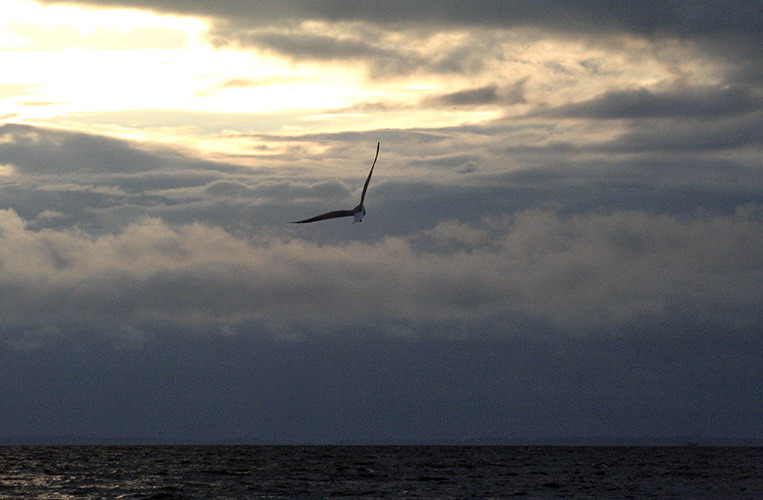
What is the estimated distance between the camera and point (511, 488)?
115m

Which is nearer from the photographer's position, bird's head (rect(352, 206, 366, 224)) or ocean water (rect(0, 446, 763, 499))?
bird's head (rect(352, 206, 366, 224))

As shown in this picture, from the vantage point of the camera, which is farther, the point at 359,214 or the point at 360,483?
the point at 360,483

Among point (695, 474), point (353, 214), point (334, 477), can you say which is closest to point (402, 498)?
point (334, 477)

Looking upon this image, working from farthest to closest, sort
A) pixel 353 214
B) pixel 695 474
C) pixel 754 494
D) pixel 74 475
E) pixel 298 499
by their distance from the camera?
pixel 695 474, pixel 74 475, pixel 754 494, pixel 298 499, pixel 353 214

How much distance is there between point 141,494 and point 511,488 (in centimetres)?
4512

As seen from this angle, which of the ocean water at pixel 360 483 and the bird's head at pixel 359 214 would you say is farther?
the ocean water at pixel 360 483

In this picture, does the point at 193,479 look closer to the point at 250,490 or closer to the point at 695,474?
the point at 250,490

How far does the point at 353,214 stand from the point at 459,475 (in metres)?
104

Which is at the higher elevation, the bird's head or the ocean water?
the bird's head

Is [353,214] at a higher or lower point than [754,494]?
higher

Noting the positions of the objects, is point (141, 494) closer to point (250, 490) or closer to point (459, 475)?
point (250, 490)

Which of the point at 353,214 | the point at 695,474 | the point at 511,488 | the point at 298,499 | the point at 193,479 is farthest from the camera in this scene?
the point at 695,474

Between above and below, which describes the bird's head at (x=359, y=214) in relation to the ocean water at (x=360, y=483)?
above

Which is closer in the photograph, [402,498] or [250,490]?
[402,498]
